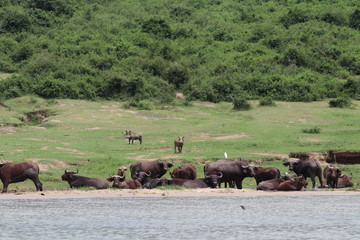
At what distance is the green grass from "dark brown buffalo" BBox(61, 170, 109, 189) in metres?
1.00

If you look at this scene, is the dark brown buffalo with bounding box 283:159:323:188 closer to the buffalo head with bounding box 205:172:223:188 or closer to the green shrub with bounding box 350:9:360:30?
the buffalo head with bounding box 205:172:223:188

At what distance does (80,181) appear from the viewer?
82.0 feet

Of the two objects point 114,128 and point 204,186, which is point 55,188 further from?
point 114,128

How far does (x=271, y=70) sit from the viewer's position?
2413 inches

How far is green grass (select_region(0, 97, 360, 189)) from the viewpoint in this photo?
29.4 m

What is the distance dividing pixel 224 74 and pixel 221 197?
36.8 meters

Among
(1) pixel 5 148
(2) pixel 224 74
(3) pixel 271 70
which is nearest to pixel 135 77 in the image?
(2) pixel 224 74

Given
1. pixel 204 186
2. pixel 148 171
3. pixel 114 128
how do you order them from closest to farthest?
pixel 204 186
pixel 148 171
pixel 114 128

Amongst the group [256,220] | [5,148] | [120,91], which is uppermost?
[120,91]

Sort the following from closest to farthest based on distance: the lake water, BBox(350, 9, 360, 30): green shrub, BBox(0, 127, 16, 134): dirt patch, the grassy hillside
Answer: the lake water
BBox(0, 127, 16, 134): dirt patch
the grassy hillside
BBox(350, 9, 360, 30): green shrub

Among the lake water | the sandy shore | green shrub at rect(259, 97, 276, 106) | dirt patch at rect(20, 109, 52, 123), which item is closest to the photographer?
the lake water

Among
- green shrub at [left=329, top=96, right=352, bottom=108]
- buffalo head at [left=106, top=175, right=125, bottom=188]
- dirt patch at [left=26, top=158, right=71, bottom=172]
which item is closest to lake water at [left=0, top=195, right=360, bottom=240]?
buffalo head at [left=106, top=175, right=125, bottom=188]

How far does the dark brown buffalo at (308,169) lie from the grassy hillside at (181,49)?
2545cm

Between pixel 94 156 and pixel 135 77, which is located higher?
pixel 135 77
